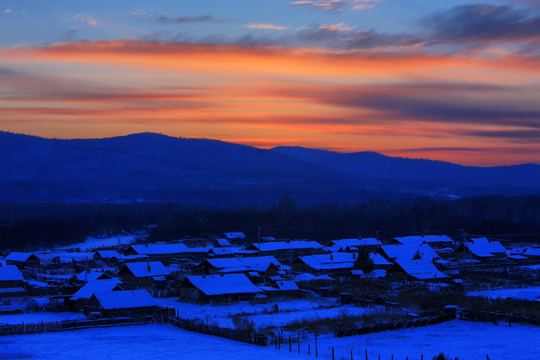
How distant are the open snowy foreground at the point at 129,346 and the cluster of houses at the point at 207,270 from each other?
17.6 ft

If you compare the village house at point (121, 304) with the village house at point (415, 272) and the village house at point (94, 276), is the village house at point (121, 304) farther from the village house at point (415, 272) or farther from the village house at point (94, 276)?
the village house at point (415, 272)

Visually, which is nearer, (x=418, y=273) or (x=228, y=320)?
(x=228, y=320)

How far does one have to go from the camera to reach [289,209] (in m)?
121

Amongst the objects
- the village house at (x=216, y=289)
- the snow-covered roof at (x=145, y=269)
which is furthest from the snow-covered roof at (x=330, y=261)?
the village house at (x=216, y=289)

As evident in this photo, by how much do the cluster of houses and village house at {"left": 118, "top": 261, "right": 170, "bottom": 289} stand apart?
0.23 ft

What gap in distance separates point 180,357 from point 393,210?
4497 inches

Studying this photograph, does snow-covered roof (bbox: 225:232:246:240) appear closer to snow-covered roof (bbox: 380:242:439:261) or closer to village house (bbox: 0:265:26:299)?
snow-covered roof (bbox: 380:242:439:261)

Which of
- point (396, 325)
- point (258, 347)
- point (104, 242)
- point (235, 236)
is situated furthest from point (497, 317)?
point (104, 242)

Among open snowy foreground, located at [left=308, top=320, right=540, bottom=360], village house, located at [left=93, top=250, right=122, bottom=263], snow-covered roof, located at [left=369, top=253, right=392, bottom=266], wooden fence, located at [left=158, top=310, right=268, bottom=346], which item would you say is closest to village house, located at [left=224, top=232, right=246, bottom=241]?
village house, located at [left=93, top=250, right=122, bottom=263]

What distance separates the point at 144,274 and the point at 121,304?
1518 cm

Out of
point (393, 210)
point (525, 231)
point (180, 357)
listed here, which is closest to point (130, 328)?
point (180, 357)

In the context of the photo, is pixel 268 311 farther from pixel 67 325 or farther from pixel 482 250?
pixel 482 250

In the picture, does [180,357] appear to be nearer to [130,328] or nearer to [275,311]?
[130,328]

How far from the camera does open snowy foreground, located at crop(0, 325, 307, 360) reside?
81.1ft
